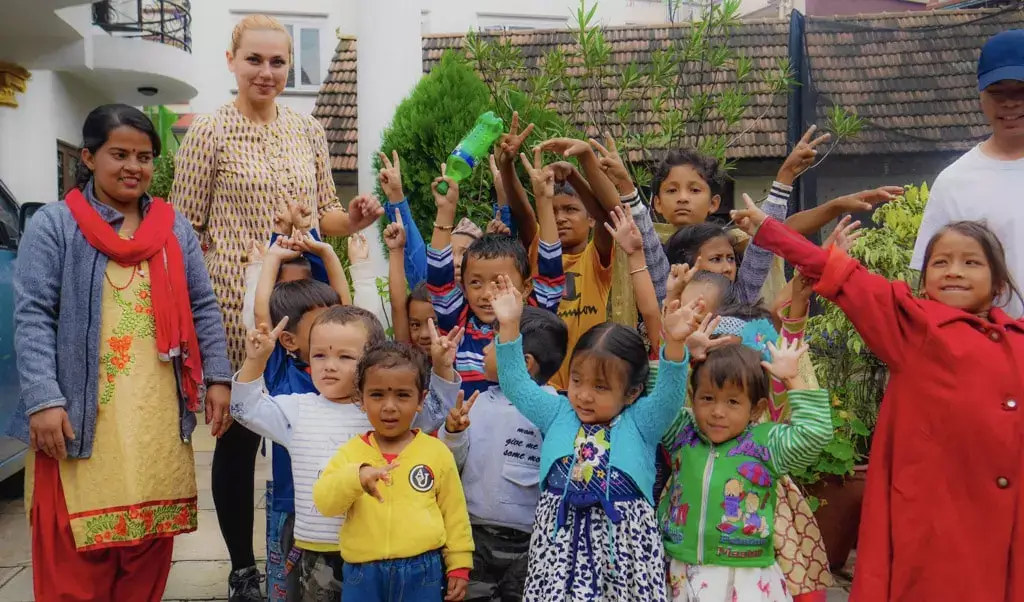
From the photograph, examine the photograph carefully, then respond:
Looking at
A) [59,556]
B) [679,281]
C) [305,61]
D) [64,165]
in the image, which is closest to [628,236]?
[679,281]

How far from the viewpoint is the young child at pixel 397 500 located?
259cm

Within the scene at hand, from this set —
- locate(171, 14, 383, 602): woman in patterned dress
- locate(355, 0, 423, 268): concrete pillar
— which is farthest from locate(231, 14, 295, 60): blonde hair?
locate(355, 0, 423, 268): concrete pillar

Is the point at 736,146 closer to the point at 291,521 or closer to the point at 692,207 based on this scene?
the point at 692,207

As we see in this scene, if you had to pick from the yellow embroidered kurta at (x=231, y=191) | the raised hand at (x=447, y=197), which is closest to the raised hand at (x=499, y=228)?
the raised hand at (x=447, y=197)

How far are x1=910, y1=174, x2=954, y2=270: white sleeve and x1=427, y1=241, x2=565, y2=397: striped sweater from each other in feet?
4.06

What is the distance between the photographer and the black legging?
3.46 m

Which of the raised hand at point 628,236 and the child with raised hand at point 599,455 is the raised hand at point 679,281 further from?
the raised hand at point 628,236

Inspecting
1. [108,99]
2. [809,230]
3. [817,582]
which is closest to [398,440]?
[817,582]

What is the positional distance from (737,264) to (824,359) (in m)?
1.12

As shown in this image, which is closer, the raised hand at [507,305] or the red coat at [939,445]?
the red coat at [939,445]

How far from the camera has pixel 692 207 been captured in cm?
370

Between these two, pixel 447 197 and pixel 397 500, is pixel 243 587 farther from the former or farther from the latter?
pixel 447 197

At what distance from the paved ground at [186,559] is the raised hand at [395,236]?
4.79 feet

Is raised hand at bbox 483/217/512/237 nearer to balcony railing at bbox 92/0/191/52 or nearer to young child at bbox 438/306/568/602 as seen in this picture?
young child at bbox 438/306/568/602
